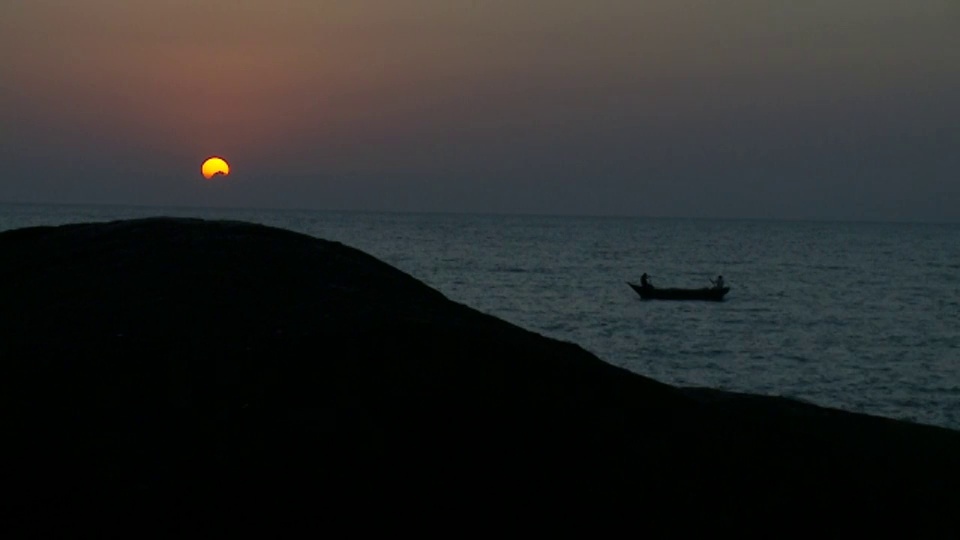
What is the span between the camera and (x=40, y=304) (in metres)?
9.80

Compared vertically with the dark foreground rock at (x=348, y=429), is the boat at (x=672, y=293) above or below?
below

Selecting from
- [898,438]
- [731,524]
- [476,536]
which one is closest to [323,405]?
[476,536]

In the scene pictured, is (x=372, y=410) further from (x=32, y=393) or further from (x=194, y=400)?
(x=32, y=393)

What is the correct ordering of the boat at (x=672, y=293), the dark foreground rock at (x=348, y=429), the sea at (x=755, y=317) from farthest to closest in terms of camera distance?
1. the boat at (x=672, y=293)
2. the sea at (x=755, y=317)
3. the dark foreground rock at (x=348, y=429)

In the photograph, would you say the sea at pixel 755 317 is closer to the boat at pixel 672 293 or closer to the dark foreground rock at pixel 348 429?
the boat at pixel 672 293

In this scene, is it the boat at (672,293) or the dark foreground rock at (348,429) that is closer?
the dark foreground rock at (348,429)

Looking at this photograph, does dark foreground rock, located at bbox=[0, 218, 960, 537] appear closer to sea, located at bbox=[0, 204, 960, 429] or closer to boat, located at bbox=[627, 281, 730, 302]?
sea, located at bbox=[0, 204, 960, 429]

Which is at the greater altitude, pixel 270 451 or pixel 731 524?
pixel 270 451

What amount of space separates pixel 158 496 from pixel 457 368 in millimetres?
2468

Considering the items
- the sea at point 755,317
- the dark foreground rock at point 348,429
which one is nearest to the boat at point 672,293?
the sea at point 755,317

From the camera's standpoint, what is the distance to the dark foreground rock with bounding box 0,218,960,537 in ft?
24.7

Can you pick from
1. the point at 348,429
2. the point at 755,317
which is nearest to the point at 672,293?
the point at 755,317

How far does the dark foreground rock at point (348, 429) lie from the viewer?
7.54m

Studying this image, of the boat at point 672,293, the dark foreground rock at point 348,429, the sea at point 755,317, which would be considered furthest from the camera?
the boat at point 672,293
